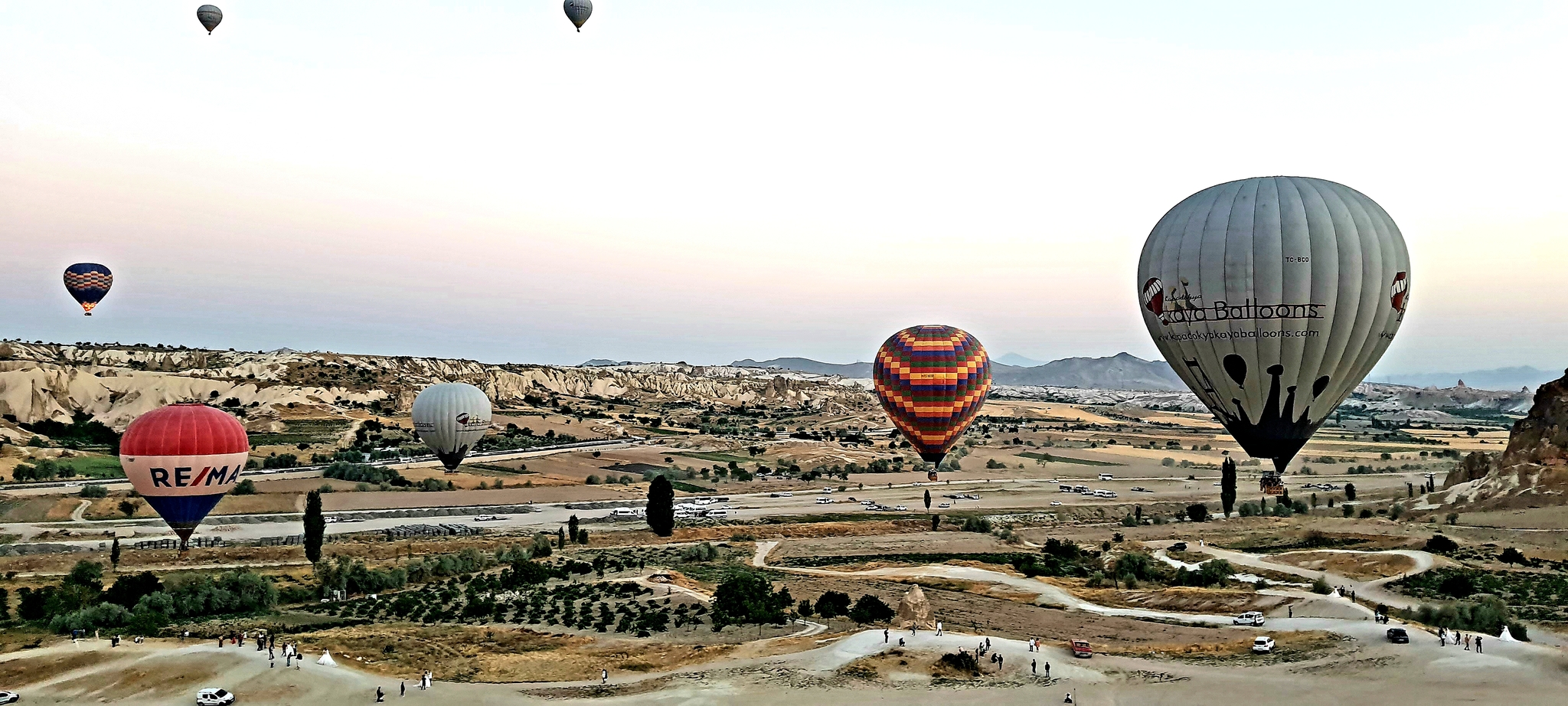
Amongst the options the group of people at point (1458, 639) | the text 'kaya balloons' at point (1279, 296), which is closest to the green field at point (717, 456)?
the text 'kaya balloons' at point (1279, 296)

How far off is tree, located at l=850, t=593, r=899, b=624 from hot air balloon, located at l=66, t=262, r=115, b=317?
271 ft

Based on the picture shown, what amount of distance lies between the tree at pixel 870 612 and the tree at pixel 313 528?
2728cm

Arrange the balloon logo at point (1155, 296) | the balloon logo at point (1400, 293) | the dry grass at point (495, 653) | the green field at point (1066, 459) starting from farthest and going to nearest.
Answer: the green field at point (1066, 459) < the balloon logo at point (1155, 296) < the balloon logo at point (1400, 293) < the dry grass at point (495, 653)

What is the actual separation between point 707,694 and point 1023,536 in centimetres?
4282

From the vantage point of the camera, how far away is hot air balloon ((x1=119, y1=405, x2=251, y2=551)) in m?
50.5

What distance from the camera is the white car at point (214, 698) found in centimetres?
2933

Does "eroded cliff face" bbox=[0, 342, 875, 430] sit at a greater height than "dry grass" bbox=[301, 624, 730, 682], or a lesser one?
greater

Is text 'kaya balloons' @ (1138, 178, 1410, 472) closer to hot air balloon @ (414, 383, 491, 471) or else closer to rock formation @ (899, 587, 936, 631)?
rock formation @ (899, 587, 936, 631)

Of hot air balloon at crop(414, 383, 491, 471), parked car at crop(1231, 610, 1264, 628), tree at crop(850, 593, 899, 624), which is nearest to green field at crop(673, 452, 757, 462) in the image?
hot air balloon at crop(414, 383, 491, 471)

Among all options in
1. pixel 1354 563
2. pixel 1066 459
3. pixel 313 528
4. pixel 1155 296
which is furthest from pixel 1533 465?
pixel 313 528

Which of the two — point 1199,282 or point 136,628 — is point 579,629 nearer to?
point 136,628

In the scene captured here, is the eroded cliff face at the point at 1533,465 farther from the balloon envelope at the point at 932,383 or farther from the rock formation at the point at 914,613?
the rock formation at the point at 914,613

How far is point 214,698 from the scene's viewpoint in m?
29.7

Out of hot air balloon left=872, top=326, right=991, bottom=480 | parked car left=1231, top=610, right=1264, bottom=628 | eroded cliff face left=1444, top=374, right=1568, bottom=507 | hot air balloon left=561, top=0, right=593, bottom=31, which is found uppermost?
hot air balloon left=561, top=0, right=593, bottom=31
